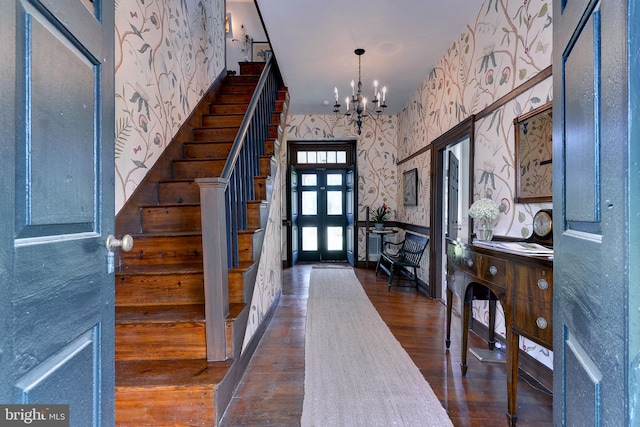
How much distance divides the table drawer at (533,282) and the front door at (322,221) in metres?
4.89

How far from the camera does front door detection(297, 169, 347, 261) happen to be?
638 cm

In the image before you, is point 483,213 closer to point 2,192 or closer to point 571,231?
point 571,231

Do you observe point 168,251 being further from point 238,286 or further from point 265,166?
point 265,166

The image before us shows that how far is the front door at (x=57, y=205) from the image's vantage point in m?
0.51

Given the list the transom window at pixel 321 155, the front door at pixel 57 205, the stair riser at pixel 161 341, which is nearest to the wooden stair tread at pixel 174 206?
the stair riser at pixel 161 341

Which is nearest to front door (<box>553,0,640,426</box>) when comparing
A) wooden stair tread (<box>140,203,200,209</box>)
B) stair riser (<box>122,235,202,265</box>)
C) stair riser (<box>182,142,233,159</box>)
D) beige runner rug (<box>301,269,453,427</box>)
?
beige runner rug (<box>301,269,453,427</box>)

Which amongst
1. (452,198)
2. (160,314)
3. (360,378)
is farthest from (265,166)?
(452,198)

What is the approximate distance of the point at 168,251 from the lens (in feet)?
7.09

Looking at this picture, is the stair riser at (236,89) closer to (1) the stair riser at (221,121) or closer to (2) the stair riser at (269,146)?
(1) the stair riser at (221,121)

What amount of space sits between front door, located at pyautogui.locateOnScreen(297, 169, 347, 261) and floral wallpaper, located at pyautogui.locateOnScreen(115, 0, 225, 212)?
11.0 ft

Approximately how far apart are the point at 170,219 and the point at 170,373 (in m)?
1.17

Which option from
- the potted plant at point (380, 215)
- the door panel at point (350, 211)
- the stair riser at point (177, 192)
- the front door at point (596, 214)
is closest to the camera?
the front door at point (596, 214)

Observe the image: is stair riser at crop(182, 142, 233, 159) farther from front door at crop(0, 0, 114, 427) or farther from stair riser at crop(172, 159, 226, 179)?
front door at crop(0, 0, 114, 427)

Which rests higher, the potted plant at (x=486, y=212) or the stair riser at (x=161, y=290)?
the potted plant at (x=486, y=212)
